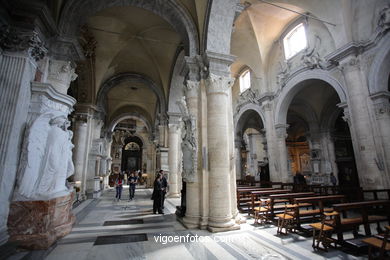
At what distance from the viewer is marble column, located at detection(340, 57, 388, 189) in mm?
6828

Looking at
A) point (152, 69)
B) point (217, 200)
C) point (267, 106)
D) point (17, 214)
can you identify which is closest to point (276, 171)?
point (267, 106)

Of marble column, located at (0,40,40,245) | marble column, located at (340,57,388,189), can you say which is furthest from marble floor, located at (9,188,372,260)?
marble column, located at (340,57,388,189)

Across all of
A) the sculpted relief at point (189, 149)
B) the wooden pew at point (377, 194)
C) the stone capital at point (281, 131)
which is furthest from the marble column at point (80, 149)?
the wooden pew at point (377, 194)

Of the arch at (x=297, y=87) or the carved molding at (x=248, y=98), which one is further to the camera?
the carved molding at (x=248, y=98)

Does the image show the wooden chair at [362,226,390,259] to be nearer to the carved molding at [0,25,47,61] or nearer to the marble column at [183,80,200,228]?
the marble column at [183,80,200,228]

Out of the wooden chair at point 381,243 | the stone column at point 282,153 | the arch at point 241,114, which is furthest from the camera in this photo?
the arch at point 241,114

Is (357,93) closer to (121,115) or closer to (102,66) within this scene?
(102,66)

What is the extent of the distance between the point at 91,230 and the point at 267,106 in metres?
11.3

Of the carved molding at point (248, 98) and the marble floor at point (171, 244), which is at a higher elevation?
the carved molding at point (248, 98)

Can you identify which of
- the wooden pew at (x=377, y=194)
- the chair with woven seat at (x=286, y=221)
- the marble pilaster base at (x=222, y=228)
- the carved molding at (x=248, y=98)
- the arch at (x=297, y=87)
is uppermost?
the carved molding at (x=248, y=98)

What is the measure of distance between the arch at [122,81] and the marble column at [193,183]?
5889mm

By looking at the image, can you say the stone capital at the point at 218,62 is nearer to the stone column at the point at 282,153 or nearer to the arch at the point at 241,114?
the stone column at the point at 282,153

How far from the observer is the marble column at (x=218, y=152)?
486 centimetres

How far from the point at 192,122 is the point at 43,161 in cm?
364
